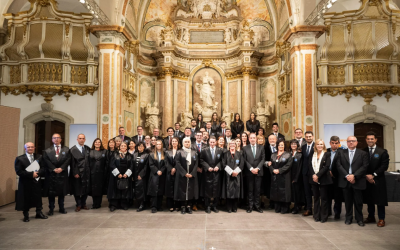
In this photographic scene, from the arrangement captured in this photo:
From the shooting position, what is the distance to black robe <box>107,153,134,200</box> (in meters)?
6.45

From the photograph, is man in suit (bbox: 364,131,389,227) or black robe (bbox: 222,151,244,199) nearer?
man in suit (bbox: 364,131,389,227)

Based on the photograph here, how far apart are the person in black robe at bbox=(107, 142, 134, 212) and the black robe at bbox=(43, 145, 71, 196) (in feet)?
2.92

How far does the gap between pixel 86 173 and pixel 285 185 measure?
4144 millimetres

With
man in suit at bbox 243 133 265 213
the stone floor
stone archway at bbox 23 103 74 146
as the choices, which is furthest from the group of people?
stone archway at bbox 23 103 74 146

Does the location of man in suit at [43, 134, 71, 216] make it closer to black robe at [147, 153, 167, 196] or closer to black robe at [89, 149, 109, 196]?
black robe at [89, 149, 109, 196]

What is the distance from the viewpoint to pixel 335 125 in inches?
394

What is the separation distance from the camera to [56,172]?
6.02m

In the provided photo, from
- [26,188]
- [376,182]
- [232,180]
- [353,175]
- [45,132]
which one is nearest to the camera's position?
[353,175]

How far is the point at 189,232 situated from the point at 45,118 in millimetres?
8669

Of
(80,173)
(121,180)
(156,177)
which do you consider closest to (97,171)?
(80,173)

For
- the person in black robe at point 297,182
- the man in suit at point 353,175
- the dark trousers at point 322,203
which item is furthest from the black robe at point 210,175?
the man in suit at point 353,175

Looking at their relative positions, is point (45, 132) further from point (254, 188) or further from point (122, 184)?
point (254, 188)

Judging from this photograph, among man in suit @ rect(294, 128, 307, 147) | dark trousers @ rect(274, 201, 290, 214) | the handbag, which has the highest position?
man in suit @ rect(294, 128, 307, 147)

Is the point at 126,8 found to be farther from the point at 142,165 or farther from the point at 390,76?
the point at 390,76
